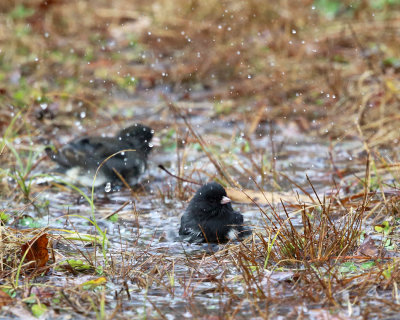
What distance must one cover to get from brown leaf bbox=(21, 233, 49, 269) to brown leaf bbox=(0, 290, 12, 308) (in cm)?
38

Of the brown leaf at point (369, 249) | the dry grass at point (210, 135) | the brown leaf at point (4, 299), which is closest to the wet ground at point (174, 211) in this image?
the dry grass at point (210, 135)

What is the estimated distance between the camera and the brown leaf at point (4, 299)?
2.90 metres

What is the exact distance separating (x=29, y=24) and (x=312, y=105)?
5.41 m

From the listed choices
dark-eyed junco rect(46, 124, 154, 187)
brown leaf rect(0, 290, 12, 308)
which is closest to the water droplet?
dark-eyed junco rect(46, 124, 154, 187)

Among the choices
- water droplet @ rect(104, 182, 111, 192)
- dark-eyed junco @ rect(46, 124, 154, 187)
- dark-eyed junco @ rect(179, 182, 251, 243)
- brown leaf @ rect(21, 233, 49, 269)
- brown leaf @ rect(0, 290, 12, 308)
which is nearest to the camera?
brown leaf @ rect(0, 290, 12, 308)

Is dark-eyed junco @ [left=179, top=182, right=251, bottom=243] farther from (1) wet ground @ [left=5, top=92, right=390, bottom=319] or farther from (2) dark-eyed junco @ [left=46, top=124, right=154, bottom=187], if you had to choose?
(2) dark-eyed junco @ [left=46, top=124, right=154, bottom=187]

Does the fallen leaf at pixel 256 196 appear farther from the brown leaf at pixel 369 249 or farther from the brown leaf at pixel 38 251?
the brown leaf at pixel 38 251

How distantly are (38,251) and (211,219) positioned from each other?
1.34 metres

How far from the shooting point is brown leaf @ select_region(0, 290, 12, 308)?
2.90 m

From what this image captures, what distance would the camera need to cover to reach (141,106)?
8.35m

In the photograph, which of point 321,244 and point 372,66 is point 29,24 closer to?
point 372,66

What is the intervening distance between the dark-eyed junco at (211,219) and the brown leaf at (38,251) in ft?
3.66

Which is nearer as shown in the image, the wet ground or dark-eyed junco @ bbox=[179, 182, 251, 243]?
the wet ground

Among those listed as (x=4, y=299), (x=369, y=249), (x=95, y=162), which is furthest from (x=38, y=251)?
(x=95, y=162)
